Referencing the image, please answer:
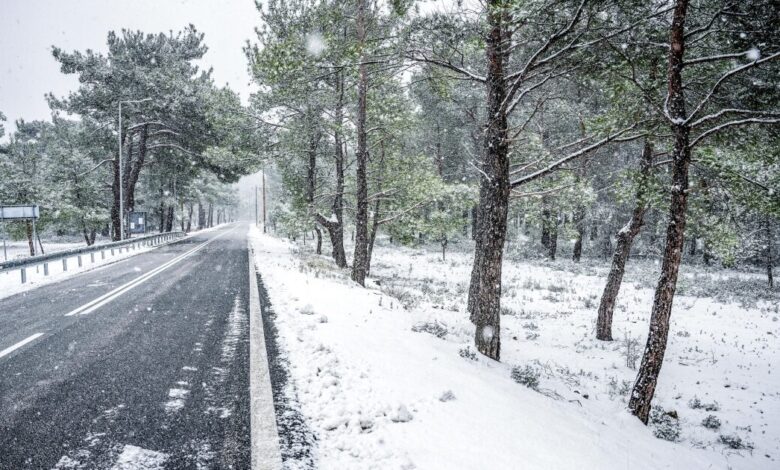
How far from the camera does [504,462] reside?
3131 mm

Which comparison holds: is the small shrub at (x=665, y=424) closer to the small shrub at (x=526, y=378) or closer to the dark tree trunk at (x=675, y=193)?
the dark tree trunk at (x=675, y=193)

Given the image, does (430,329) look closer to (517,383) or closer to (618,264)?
(517,383)

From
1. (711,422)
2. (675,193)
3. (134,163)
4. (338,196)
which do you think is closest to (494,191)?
(675,193)

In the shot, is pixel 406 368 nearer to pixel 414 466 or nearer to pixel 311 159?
pixel 414 466

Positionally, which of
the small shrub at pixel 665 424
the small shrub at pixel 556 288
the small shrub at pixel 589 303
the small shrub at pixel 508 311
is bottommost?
the small shrub at pixel 665 424

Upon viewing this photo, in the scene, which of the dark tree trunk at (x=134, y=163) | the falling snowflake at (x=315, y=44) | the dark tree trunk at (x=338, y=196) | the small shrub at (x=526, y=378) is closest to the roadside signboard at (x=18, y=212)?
the dark tree trunk at (x=338, y=196)

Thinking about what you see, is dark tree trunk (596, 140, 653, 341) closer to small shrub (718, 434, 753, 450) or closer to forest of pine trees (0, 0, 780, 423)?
forest of pine trees (0, 0, 780, 423)

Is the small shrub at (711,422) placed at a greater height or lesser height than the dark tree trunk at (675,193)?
lesser

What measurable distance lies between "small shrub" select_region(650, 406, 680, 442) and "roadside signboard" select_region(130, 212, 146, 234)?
31.1 m

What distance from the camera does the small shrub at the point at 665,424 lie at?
18.9ft

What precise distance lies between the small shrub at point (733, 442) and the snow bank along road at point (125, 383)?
6805 millimetres

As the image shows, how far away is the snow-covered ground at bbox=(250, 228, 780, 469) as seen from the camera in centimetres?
347

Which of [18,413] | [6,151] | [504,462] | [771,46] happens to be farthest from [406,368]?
[6,151]

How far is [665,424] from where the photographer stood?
599 centimetres
